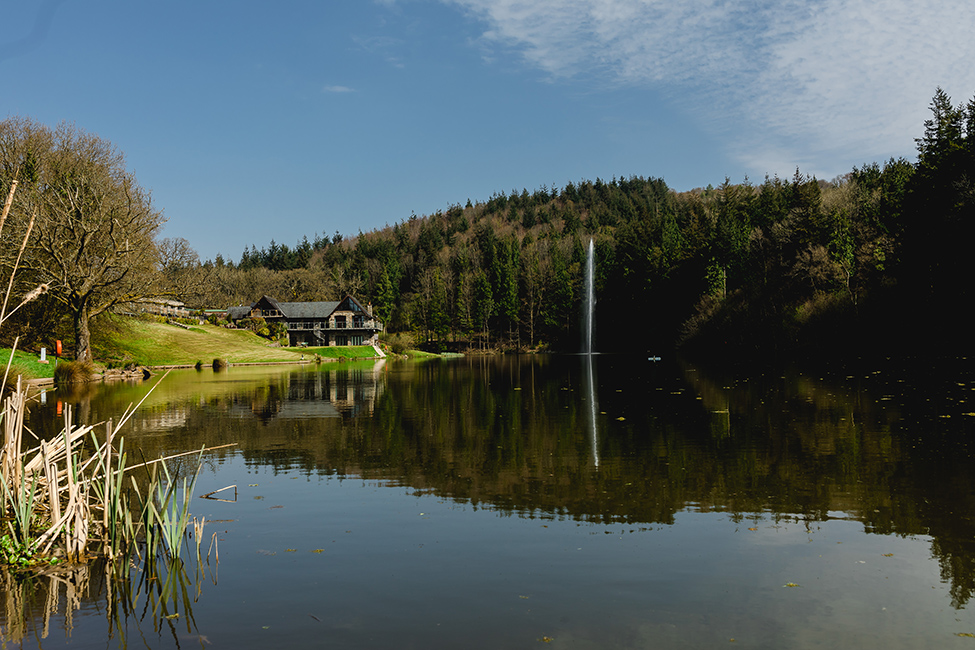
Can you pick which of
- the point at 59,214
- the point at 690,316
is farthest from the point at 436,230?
the point at 59,214

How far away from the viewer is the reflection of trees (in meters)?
9.31

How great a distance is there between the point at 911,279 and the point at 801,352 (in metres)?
11.6

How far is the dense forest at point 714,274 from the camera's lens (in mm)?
47594

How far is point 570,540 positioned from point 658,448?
20.7 feet

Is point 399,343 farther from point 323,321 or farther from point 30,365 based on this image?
point 30,365

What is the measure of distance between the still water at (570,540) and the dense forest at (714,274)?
120ft

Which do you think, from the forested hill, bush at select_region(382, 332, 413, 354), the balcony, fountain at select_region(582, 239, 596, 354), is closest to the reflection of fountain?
the forested hill

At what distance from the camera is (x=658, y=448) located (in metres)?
13.7

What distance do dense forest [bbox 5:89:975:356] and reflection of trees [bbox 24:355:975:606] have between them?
2680cm

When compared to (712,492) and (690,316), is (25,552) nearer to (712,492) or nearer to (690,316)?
(712,492)

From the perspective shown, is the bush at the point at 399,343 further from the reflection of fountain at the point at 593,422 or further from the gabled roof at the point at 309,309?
the reflection of fountain at the point at 593,422

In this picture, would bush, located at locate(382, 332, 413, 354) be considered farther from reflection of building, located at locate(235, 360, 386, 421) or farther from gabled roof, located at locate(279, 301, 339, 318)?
reflection of building, located at locate(235, 360, 386, 421)

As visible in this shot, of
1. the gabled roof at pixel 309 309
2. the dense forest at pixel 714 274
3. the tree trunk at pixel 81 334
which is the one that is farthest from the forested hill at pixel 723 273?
the gabled roof at pixel 309 309

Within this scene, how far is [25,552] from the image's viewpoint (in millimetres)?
7000
